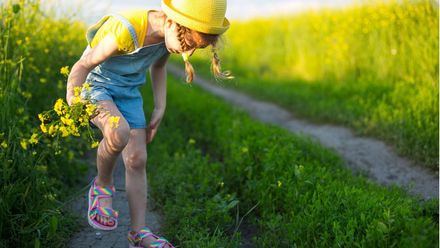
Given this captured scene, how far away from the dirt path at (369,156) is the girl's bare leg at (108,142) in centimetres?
206

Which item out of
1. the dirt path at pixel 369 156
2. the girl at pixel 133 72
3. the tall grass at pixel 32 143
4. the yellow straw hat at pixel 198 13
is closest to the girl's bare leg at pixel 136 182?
the girl at pixel 133 72

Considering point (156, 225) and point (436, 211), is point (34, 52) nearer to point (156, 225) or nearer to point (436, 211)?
point (156, 225)

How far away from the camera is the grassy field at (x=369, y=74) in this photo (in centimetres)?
511

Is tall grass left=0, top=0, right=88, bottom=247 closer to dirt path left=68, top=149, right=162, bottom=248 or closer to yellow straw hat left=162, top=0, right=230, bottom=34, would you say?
dirt path left=68, top=149, right=162, bottom=248

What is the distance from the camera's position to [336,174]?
3.90 m

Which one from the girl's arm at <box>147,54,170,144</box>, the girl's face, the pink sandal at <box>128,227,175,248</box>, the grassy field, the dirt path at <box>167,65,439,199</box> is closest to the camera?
the girl's face

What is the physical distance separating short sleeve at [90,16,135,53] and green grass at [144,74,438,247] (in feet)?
3.59

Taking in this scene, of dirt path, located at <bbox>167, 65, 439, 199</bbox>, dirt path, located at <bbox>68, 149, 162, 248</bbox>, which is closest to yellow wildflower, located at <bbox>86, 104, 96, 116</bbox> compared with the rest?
dirt path, located at <bbox>68, 149, 162, 248</bbox>

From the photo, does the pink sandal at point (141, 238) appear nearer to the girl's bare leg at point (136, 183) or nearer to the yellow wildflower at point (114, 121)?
the girl's bare leg at point (136, 183)

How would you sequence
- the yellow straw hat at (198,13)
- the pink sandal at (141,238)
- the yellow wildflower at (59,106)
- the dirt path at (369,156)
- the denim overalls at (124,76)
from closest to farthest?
the yellow wildflower at (59,106) → the yellow straw hat at (198,13) → the pink sandal at (141,238) → the denim overalls at (124,76) → the dirt path at (369,156)

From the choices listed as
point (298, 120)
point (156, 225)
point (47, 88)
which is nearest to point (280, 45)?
point (298, 120)

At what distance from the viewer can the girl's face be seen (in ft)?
9.53

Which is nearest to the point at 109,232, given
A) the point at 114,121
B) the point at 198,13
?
the point at 114,121

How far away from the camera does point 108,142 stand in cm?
288
